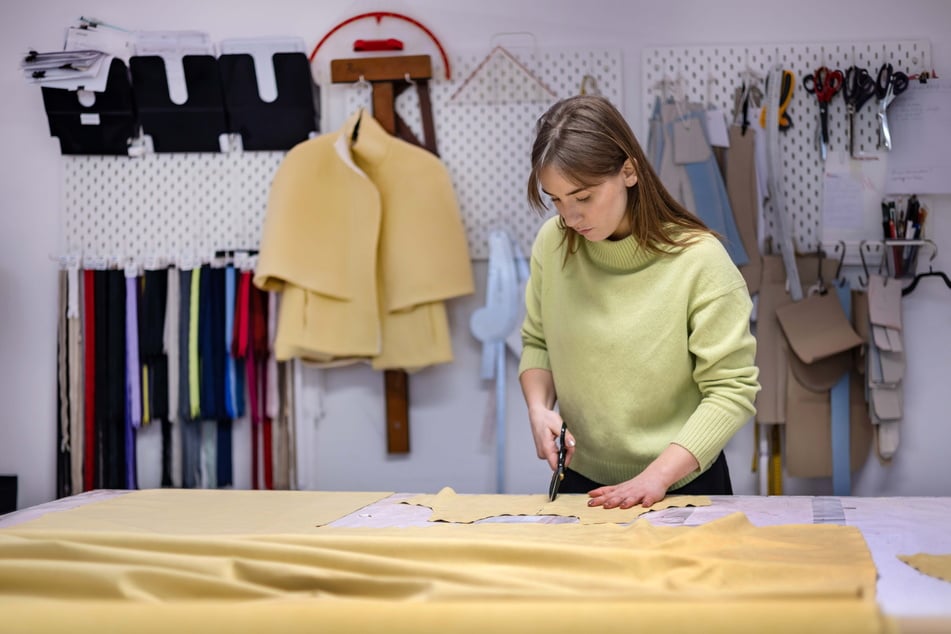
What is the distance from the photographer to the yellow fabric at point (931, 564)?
3.77 feet

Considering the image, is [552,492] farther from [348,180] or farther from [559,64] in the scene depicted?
[559,64]

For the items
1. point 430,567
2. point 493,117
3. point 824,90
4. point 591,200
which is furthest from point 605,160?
point 824,90

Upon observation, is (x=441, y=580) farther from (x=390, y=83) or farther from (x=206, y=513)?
(x=390, y=83)

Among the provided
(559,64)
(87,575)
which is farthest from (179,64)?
(87,575)

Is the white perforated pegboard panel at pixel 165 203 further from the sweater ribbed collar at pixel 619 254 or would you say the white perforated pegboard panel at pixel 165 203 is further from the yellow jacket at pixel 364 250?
the sweater ribbed collar at pixel 619 254

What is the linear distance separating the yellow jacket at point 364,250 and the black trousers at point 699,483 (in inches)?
53.7

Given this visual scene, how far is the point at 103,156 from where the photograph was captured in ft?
11.4

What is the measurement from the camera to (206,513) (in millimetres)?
1653

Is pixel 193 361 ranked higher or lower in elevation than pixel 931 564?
higher

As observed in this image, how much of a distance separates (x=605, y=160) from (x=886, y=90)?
2053 mm

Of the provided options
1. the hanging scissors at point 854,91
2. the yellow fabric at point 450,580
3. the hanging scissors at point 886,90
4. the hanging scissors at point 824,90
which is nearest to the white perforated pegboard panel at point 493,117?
the hanging scissors at point 824,90

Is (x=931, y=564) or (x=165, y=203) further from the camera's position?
(x=165, y=203)

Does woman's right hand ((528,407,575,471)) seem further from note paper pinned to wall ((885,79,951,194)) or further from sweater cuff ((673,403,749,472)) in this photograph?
note paper pinned to wall ((885,79,951,194))

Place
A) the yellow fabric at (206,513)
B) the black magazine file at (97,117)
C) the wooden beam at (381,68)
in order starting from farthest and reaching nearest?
the black magazine file at (97,117), the wooden beam at (381,68), the yellow fabric at (206,513)
